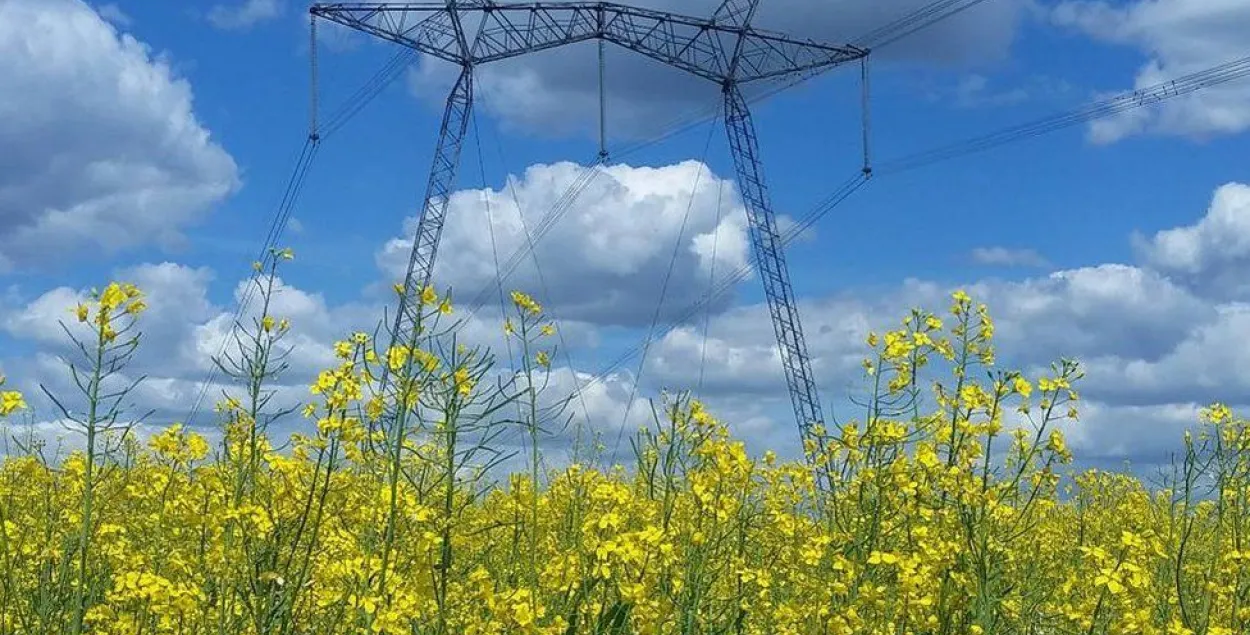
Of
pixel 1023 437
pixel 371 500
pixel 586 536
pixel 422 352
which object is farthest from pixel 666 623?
pixel 1023 437

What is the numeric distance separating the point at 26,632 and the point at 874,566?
8.65 ft

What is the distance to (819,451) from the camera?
15.9 feet

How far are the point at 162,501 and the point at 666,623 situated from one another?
1.88 metres

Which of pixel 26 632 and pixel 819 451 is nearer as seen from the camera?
pixel 26 632

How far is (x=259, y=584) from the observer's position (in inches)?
142

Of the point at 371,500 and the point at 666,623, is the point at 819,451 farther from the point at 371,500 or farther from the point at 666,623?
the point at 371,500

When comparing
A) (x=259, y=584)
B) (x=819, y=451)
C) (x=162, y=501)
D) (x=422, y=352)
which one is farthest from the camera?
(x=819, y=451)

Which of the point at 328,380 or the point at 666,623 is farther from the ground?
the point at 328,380

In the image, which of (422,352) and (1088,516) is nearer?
(422,352)

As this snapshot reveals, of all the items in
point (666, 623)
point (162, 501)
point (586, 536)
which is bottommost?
point (666, 623)

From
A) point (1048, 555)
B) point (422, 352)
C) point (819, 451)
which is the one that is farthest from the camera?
point (1048, 555)

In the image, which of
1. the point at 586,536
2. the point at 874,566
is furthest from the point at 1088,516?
the point at 586,536

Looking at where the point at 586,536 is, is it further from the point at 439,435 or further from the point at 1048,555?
the point at 1048,555

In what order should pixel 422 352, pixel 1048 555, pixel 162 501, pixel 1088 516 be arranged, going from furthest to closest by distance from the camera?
pixel 1088 516 < pixel 1048 555 < pixel 162 501 < pixel 422 352
